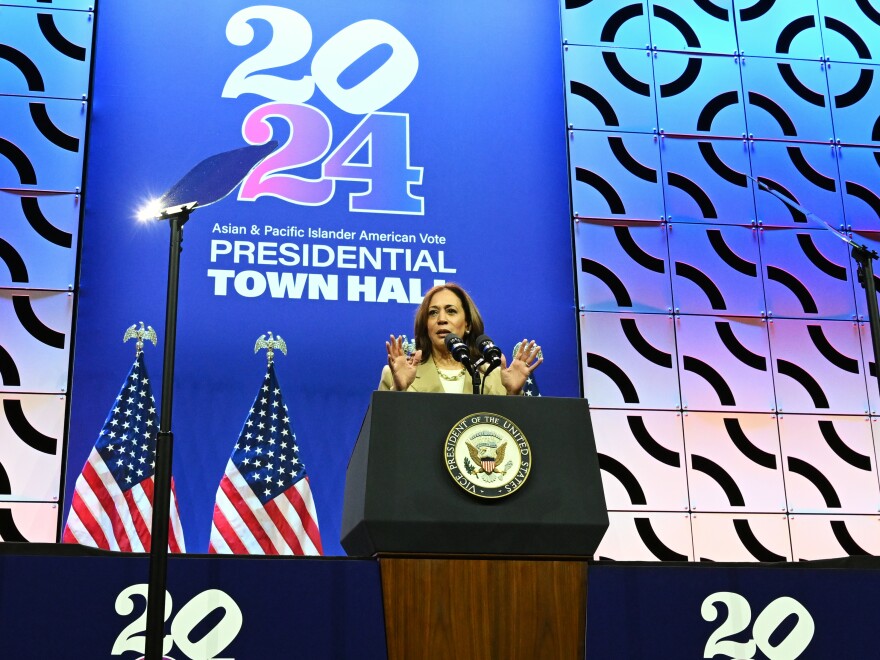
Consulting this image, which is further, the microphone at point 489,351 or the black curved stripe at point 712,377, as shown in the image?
the black curved stripe at point 712,377

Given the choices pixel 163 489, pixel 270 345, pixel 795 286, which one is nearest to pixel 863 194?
pixel 795 286

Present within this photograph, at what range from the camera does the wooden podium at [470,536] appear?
2.29m

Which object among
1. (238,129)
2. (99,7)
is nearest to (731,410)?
(238,129)

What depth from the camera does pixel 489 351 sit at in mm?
2723

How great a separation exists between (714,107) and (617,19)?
2.93 ft

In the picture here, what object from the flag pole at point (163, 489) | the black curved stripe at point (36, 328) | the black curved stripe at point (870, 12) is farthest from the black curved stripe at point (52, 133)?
the black curved stripe at point (870, 12)

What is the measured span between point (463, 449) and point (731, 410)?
14.3 feet

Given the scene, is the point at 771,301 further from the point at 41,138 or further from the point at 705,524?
the point at 41,138

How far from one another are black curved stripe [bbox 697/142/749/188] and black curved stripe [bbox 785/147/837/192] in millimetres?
400

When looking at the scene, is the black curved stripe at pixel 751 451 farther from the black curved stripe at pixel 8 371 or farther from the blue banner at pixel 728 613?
the black curved stripe at pixel 8 371

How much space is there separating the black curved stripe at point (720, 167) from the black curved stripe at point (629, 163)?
→ 0.39 meters

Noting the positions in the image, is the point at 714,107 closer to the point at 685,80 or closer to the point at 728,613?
the point at 685,80

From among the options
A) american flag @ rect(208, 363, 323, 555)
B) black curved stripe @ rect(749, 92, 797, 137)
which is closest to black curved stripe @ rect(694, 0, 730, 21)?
black curved stripe @ rect(749, 92, 797, 137)

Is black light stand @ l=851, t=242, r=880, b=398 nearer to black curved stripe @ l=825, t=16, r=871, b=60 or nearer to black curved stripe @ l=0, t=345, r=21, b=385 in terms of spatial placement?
black curved stripe @ l=825, t=16, r=871, b=60
